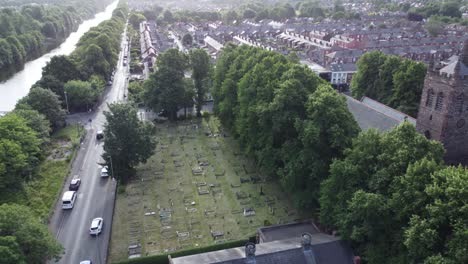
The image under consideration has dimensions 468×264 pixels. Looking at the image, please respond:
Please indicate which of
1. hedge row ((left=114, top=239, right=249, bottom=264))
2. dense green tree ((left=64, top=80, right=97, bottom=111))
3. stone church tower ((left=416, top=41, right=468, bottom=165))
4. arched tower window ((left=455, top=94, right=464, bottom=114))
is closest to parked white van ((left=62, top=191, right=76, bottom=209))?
hedge row ((left=114, top=239, right=249, bottom=264))

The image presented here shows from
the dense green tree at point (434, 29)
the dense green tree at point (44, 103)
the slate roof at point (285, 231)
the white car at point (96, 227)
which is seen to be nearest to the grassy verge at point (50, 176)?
the dense green tree at point (44, 103)

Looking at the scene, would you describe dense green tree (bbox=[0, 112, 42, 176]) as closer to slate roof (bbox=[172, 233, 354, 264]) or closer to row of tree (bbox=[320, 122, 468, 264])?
slate roof (bbox=[172, 233, 354, 264])

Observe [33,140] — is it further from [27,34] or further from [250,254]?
[27,34]

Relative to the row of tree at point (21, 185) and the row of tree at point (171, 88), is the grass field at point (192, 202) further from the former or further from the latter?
the row of tree at point (21, 185)

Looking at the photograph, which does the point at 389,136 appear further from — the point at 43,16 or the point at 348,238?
the point at 43,16

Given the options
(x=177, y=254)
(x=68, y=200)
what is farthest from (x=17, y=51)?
(x=177, y=254)

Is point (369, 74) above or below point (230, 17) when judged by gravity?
above
